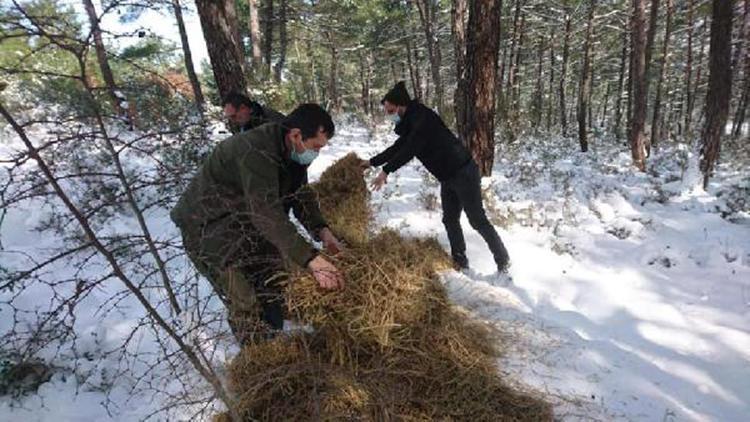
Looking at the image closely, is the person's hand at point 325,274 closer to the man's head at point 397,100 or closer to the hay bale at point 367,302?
the hay bale at point 367,302

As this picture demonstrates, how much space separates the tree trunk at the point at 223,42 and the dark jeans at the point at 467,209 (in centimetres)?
322

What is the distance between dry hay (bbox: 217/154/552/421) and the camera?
2357 millimetres

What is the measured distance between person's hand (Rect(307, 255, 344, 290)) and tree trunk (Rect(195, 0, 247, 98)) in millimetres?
4445

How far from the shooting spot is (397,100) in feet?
14.8

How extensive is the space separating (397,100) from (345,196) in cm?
107

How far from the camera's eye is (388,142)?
465 inches

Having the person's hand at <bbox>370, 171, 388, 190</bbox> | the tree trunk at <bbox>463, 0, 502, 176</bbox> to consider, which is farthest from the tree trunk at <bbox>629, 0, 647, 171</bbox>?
the person's hand at <bbox>370, 171, 388, 190</bbox>

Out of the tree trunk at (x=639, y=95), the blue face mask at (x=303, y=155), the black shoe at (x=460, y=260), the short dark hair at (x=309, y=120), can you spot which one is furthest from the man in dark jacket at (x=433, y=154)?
the tree trunk at (x=639, y=95)

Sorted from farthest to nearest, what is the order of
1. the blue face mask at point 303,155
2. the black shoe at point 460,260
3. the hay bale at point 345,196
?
the black shoe at point 460,260 < the hay bale at point 345,196 < the blue face mask at point 303,155

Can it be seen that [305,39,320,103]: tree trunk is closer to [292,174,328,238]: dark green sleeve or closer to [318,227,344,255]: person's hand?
[292,174,328,238]: dark green sleeve

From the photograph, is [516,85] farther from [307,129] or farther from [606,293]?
[307,129]

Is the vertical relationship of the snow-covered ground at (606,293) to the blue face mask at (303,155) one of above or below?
below

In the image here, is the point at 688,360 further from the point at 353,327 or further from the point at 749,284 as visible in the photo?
the point at 353,327

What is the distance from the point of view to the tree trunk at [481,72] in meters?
6.16
